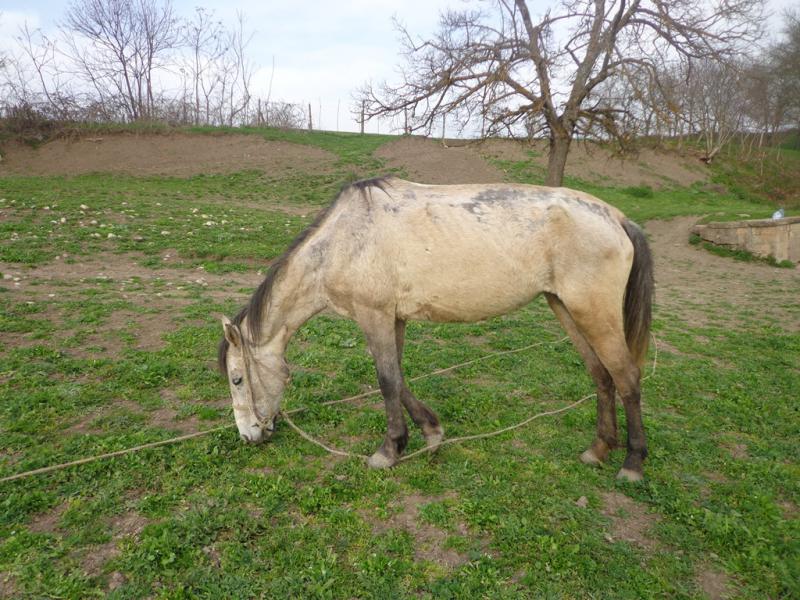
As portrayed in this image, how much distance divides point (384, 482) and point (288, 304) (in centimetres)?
155

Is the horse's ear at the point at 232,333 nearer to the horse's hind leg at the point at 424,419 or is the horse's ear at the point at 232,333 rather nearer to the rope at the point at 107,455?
the rope at the point at 107,455

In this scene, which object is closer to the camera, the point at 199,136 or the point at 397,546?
the point at 397,546

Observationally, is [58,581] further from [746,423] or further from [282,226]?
[282,226]

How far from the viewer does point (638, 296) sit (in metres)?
3.53

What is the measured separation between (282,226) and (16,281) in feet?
20.5

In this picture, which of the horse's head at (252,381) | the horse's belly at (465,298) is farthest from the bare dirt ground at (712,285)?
the horse's head at (252,381)

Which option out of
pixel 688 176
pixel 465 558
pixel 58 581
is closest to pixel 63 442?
pixel 58 581

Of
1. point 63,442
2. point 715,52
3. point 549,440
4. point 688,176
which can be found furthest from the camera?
point 688,176

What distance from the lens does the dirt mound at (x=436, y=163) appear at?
71.6ft

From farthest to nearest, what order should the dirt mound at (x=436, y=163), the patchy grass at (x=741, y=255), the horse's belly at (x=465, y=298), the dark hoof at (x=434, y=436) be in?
the dirt mound at (x=436, y=163) < the patchy grass at (x=741, y=255) < the dark hoof at (x=434, y=436) < the horse's belly at (x=465, y=298)

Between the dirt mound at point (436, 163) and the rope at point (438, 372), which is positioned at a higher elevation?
the dirt mound at point (436, 163)

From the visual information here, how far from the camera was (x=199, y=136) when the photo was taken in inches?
961

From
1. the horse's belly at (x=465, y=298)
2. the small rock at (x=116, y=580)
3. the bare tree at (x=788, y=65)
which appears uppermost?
the bare tree at (x=788, y=65)

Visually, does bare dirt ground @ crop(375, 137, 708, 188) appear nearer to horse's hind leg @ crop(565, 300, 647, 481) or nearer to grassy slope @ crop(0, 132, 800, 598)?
grassy slope @ crop(0, 132, 800, 598)
